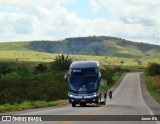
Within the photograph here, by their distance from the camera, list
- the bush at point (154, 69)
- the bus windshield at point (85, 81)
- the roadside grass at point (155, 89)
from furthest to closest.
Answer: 1. the bush at point (154, 69)
2. the roadside grass at point (155, 89)
3. the bus windshield at point (85, 81)

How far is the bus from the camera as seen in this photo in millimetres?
36500

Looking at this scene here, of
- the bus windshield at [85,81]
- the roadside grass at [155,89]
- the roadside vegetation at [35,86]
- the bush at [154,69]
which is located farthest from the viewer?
the bush at [154,69]

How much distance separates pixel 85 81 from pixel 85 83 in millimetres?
169

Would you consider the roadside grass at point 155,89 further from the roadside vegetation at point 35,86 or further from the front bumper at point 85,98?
the front bumper at point 85,98

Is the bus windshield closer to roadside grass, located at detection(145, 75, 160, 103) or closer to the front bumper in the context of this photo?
the front bumper

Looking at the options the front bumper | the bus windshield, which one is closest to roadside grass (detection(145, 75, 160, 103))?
the front bumper

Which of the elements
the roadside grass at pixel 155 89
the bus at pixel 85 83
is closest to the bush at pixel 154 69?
the roadside grass at pixel 155 89

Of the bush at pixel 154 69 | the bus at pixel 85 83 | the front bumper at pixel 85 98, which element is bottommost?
the bush at pixel 154 69

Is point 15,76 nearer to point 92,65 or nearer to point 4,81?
point 4,81

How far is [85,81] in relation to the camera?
3653cm

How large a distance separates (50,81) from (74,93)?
61.4 meters

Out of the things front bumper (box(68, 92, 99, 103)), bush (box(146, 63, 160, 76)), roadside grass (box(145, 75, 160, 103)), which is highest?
front bumper (box(68, 92, 99, 103))

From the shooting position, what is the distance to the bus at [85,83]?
120 feet

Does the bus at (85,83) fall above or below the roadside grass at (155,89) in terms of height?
above
